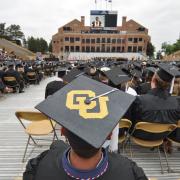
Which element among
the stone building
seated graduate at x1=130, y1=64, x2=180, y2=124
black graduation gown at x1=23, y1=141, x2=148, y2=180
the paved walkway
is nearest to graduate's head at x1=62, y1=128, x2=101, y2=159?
black graduation gown at x1=23, y1=141, x2=148, y2=180

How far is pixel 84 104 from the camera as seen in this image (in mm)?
1552

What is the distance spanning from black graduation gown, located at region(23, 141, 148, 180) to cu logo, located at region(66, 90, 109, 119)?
242mm

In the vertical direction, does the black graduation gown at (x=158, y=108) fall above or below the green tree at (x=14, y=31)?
below

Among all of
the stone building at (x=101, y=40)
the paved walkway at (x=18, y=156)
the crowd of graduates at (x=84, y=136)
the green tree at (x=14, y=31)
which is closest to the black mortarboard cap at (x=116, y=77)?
the paved walkway at (x=18, y=156)

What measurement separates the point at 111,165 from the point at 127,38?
81568mm

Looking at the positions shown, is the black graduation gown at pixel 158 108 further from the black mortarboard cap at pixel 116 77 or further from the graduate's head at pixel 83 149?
the graduate's head at pixel 83 149

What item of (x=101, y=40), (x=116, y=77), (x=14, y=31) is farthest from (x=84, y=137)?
(x=14, y=31)

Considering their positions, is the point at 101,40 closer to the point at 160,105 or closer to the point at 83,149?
the point at 160,105

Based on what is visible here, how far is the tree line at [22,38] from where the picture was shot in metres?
93.1

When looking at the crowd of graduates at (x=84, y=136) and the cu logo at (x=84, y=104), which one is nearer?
the crowd of graduates at (x=84, y=136)

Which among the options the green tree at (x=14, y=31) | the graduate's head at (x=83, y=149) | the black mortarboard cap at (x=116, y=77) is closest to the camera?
the graduate's head at (x=83, y=149)

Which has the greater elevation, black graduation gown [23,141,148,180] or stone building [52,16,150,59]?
stone building [52,16,150,59]

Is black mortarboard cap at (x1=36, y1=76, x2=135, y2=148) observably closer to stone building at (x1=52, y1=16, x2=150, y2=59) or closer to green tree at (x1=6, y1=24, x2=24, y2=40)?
stone building at (x1=52, y1=16, x2=150, y2=59)

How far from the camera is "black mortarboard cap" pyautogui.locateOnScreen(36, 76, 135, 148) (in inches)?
57.7
